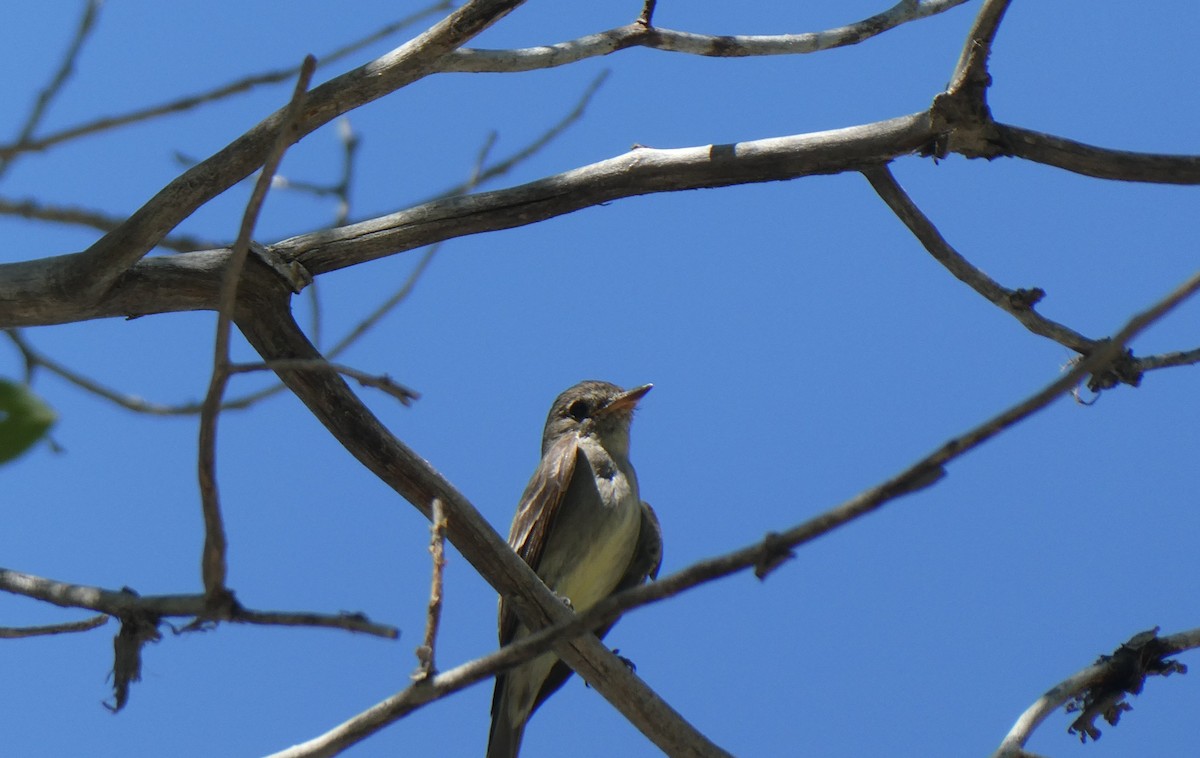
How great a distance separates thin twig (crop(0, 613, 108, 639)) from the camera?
281 cm

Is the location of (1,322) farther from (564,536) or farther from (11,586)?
(564,536)

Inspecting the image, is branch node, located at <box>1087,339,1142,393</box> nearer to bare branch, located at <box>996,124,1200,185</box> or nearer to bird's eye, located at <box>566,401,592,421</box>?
bare branch, located at <box>996,124,1200,185</box>

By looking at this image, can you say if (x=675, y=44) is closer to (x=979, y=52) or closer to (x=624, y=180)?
(x=624, y=180)

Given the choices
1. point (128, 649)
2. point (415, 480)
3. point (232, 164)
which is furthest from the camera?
point (415, 480)

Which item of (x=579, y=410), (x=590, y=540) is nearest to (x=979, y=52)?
(x=590, y=540)

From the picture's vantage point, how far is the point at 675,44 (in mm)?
4352

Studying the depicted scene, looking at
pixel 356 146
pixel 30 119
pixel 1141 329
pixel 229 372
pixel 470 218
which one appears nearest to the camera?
pixel 1141 329

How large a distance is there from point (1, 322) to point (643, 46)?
2362 mm

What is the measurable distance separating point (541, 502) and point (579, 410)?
3.54 ft

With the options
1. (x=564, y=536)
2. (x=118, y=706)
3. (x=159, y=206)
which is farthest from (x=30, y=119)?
(x=564, y=536)

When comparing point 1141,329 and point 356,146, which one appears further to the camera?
point 356,146

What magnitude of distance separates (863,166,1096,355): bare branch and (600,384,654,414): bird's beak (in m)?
2.75

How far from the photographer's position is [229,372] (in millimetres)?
2096

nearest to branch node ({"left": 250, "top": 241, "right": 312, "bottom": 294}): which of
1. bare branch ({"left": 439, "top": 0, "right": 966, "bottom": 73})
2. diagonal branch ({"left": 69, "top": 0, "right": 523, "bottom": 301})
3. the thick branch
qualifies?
the thick branch
